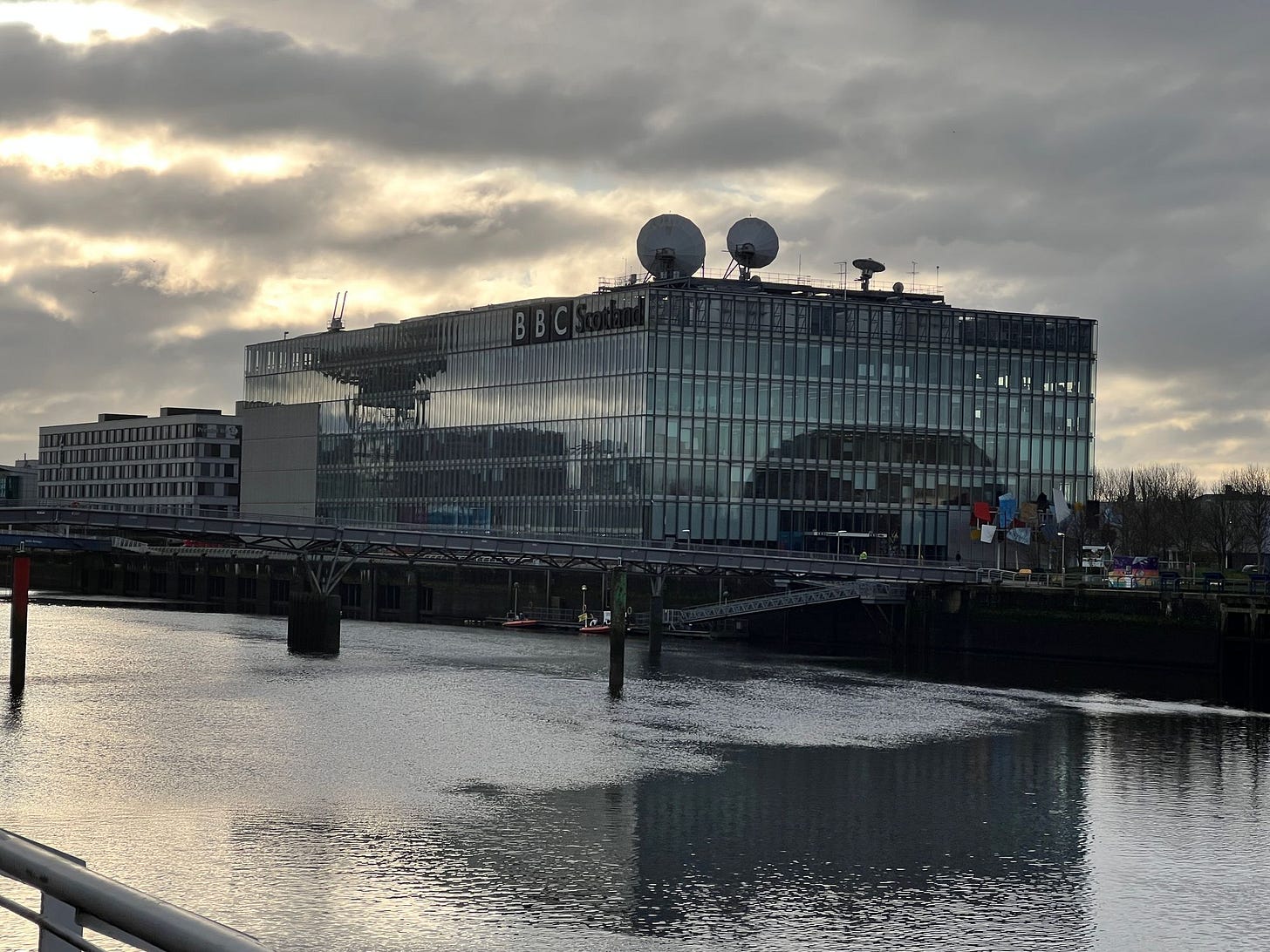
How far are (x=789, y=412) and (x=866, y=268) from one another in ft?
57.8

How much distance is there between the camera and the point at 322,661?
89.1 meters

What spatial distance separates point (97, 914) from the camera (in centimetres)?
523

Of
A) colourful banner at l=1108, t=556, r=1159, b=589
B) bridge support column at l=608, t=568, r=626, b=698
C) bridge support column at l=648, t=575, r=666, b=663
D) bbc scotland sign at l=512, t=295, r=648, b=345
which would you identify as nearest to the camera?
bridge support column at l=608, t=568, r=626, b=698

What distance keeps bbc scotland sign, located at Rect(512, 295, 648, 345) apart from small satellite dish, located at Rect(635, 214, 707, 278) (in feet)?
17.1

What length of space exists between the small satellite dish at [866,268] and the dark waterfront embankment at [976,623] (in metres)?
38.6

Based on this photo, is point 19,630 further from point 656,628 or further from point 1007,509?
point 1007,509

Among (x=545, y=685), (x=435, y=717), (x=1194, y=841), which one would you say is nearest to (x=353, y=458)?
(x=545, y=685)

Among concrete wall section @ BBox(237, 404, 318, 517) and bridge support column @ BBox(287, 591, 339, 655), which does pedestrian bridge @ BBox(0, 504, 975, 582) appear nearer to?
bridge support column @ BBox(287, 591, 339, 655)

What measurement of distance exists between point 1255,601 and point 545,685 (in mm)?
41853

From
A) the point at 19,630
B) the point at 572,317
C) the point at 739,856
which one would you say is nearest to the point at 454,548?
the point at 19,630

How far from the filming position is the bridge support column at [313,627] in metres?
95.1

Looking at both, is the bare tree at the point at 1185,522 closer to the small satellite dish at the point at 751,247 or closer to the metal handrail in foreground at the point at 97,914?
the small satellite dish at the point at 751,247

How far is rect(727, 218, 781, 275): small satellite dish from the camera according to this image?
154m

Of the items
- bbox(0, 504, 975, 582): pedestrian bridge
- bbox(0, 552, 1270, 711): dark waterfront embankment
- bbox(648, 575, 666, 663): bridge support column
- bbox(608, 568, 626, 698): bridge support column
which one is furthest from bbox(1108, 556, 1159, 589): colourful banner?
bbox(608, 568, 626, 698): bridge support column
